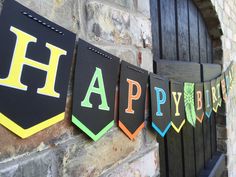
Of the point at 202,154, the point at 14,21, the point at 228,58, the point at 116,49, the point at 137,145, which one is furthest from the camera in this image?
the point at 228,58

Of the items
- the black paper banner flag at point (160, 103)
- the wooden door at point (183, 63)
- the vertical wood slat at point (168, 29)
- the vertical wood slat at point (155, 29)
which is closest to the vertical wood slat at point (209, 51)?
the wooden door at point (183, 63)

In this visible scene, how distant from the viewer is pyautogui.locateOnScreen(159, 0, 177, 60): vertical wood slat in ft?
4.94

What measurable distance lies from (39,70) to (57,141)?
0.58 feet

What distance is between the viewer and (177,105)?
48.4 inches

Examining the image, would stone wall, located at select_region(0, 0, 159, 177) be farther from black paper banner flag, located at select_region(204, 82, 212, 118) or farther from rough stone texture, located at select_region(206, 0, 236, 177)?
rough stone texture, located at select_region(206, 0, 236, 177)

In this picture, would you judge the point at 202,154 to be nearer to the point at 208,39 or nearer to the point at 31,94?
the point at 208,39

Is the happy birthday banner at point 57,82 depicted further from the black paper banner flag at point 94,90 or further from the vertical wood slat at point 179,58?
the vertical wood slat at point 179,58

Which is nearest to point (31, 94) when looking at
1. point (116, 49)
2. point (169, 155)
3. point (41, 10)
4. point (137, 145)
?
point (41, 10)

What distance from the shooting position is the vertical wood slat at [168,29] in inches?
59.3

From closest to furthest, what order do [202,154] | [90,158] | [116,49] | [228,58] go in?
[90,158], [116,49], [202,154], [228,58]

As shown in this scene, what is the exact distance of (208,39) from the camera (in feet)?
7.39

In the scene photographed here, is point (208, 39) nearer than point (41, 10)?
No

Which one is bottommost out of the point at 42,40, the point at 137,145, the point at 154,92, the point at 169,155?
the point at 169,155

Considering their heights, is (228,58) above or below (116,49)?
below
